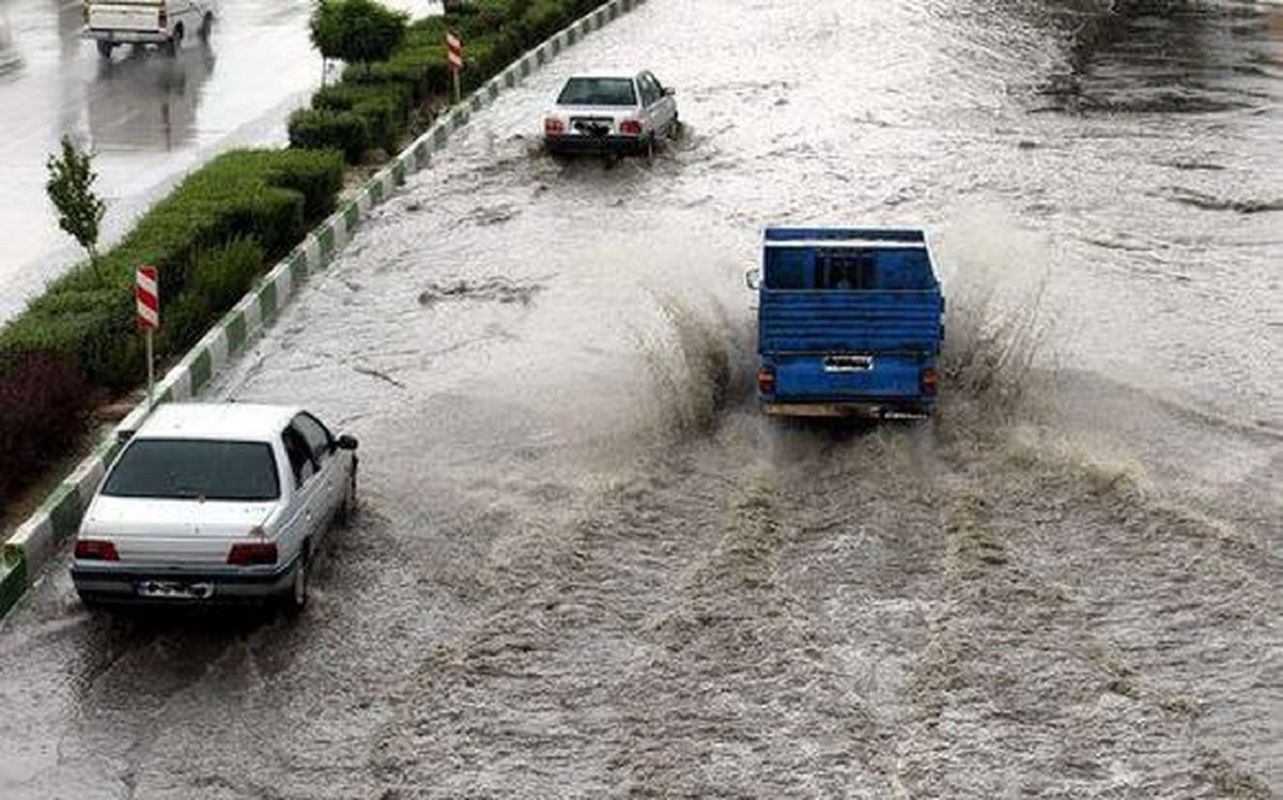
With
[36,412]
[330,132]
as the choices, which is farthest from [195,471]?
[330,132]

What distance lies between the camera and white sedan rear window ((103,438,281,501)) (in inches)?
513

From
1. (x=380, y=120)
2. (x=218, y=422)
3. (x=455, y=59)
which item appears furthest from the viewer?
(x=455, y=59)

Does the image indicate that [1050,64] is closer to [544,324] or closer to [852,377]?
[544,324]

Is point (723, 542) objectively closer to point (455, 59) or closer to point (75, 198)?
point (75, 198)

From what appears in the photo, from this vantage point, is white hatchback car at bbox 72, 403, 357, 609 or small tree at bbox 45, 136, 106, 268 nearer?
white hatchback car at bbox 72, 403, 357, 609

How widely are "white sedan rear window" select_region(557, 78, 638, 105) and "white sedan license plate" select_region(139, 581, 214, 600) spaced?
59.6ft

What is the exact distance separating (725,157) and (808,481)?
49.8 ft

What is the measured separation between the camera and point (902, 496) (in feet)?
51.1

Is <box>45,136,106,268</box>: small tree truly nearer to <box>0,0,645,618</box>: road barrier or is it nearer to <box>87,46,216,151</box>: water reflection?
<box>0,0,645,618</box>: road barrier

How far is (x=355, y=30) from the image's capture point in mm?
33531

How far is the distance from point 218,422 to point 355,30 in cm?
2091

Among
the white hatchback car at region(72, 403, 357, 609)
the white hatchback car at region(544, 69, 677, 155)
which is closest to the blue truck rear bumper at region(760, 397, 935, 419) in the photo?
the white hatchback car at region(72, 403, 357, 609)

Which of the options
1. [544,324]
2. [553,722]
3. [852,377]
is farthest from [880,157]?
[553,722]

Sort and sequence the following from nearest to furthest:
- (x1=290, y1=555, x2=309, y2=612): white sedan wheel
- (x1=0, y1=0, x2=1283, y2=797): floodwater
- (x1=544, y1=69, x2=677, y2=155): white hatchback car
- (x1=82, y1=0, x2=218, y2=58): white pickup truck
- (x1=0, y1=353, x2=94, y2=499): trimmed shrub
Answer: (x1=0, y1=0, x2=1283, y2=797): floodwater → (x1=290, y1=555, x2=309, y2=612): white sedan wheel → (x1=0, y1=353, x2=94, y2=499): trimmed shrub → (x1=544, y1=69, x2=677, y2=155): white hatchback car → (x1=82, y1=0, x2=218, y2=58): white pickup truck
